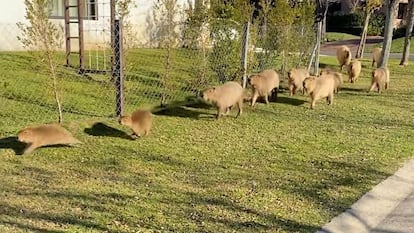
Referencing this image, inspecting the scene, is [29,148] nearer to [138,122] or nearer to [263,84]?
[138,122]

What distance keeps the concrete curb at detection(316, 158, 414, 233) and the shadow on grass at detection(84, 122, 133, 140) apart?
9.88ft

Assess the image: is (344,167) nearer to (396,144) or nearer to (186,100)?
(396,144)

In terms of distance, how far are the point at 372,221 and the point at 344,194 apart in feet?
1.81

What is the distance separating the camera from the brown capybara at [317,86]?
881 centimetres

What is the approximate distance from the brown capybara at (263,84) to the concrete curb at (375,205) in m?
3.59

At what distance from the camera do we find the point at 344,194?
4.74 metres

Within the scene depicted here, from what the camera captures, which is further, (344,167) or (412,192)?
(344,167)

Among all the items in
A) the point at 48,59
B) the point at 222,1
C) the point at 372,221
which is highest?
the point at 222,1

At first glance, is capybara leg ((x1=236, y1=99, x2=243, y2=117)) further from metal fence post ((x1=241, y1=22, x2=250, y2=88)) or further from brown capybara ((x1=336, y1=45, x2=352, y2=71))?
brown capybara ((x1=336, y1=45, x2=352, y2=71))

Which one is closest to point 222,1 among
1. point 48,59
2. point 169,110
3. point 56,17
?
point 56,17

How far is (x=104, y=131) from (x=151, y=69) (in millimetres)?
5669

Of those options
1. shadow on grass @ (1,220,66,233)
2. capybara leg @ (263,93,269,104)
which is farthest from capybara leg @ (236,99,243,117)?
shadow on grass @ (1,220,66,233)

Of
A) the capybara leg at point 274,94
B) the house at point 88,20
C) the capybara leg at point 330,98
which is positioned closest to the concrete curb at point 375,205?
the capybara leg at point 330,98

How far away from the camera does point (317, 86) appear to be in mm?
8898
